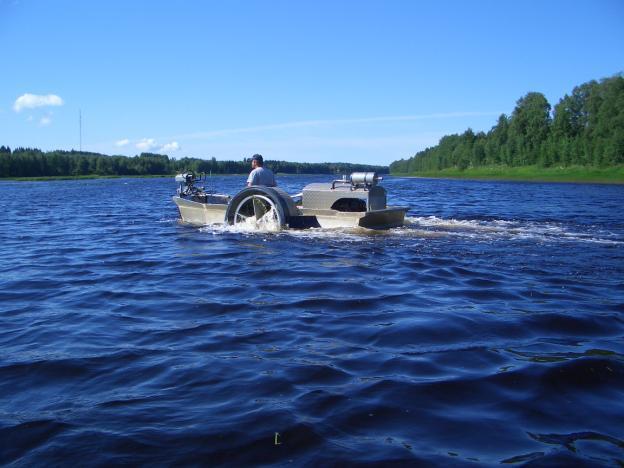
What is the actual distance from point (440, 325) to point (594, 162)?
79.2 m

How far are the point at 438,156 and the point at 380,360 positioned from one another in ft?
553

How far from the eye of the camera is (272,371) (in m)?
5.02

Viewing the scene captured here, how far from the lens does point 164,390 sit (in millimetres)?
4641

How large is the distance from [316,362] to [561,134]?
107 metres

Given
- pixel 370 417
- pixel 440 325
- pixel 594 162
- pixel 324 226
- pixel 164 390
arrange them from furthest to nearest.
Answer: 1. pixel 594 162
2. pixel 324 226
3. pixel 440 325
4. pixel 164 390
5. pixel 370 417

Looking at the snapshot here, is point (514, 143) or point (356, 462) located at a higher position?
point (514, 143)

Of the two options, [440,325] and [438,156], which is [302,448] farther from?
[438,156]

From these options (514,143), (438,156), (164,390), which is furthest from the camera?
(438,156)

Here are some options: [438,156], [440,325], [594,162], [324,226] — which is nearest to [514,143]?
[594,162]

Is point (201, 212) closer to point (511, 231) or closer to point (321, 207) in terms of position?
point (321, 207)

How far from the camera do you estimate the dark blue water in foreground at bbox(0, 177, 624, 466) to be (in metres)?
3.69

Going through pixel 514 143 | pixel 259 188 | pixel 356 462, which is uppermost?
pixel 514 143

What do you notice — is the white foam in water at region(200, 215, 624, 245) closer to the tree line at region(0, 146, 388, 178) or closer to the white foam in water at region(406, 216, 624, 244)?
the white foam in water at region(406, 216, 624, 244)

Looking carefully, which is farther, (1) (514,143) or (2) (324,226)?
(1) (514,143)
